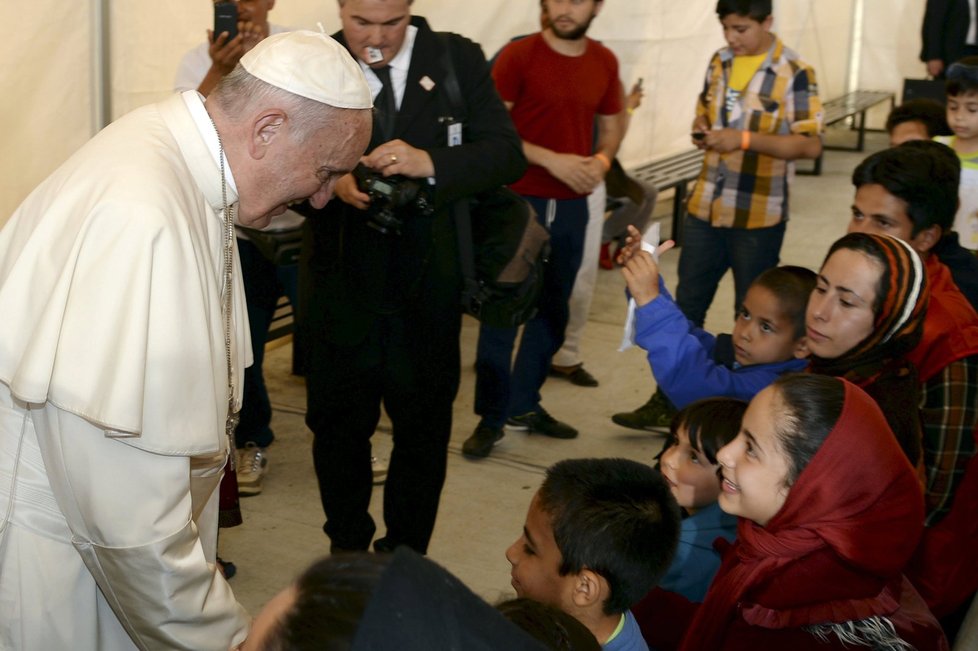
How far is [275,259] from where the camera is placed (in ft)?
15.0

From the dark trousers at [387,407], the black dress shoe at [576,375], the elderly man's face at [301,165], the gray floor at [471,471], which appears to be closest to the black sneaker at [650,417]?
the gray floor at [471,471]

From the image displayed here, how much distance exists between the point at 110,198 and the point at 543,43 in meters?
3.53

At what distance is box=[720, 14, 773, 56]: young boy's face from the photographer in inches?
207

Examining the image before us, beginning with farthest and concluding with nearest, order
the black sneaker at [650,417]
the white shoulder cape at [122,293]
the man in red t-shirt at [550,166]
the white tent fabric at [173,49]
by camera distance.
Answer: the black sneaker at [650,417], the man in red t-shirt at [550,166], the white tent fabric at [173,49], the white shoulder cape at [122,293]

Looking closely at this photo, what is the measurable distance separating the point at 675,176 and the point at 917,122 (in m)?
3.82

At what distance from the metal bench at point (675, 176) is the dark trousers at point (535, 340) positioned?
331cm

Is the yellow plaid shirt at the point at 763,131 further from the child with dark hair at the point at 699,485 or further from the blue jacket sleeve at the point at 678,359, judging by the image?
the child with dark hair at the point at 699,485

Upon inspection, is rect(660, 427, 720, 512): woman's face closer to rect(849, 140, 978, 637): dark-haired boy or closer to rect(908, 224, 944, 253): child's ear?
rect(849, 140, 978, 637): dark-haired boy

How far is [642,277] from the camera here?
3.23m

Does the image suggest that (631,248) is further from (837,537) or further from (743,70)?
(743,70)

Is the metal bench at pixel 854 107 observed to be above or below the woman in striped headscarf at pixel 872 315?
below

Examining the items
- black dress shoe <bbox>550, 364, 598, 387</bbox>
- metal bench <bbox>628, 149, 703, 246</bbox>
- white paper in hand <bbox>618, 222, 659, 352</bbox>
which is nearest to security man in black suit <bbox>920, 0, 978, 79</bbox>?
metal bench <bbox>628, 149, 703, 246</bbox>

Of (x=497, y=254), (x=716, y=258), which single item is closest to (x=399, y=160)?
(x=497, y=254)

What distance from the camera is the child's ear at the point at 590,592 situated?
229 centimetres
